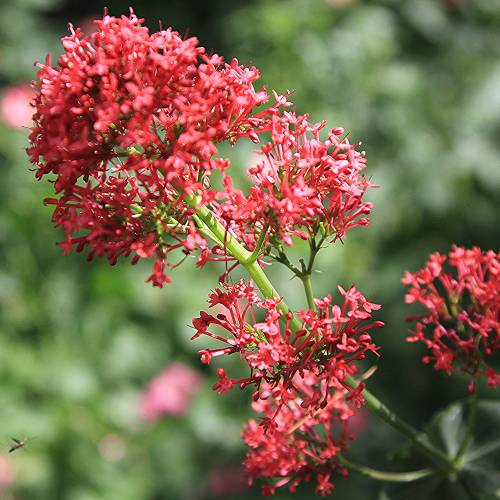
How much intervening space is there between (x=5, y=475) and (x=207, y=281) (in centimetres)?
148

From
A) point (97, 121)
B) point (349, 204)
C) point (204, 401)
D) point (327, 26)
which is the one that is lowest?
point (349, 204)

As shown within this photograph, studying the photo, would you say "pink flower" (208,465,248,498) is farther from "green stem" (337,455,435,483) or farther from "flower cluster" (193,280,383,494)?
"flower cluster" (193,280,383,494)

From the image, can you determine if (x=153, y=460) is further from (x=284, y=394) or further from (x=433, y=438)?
(x=284, y=394)

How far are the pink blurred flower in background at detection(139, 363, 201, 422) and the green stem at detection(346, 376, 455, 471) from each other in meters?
2.33

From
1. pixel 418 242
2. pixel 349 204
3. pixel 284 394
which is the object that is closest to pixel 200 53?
pixel 349 204

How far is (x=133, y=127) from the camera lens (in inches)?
47.1

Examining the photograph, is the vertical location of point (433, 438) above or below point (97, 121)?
below

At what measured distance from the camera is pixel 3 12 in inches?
230

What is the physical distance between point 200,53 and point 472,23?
4.75 metres

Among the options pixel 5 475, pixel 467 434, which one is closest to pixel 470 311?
pixel 467 434

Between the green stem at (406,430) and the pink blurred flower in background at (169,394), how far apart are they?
233 centimetres

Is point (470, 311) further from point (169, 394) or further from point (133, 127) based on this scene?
point (169, 394)

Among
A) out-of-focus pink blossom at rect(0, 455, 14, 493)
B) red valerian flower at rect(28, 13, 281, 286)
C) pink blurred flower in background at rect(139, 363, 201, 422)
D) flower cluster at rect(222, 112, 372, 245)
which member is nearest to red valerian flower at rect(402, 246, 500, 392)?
flower cluster at rect(222, 112, 372, 245)

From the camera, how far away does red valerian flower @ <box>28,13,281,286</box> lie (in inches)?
47.7
